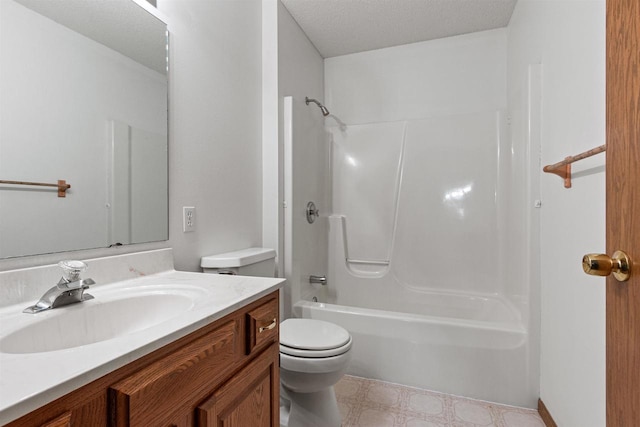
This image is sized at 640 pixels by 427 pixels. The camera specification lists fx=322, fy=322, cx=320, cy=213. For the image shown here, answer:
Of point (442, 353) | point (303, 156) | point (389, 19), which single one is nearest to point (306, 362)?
point (442, 353)

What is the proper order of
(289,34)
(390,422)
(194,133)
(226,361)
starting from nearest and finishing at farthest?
(226,361) < (194,133) < (390,422) < (289,34)

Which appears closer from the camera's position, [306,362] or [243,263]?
[306,362]

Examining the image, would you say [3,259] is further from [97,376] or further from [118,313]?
[97,376]

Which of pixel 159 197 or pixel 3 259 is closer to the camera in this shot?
pixel 3 259

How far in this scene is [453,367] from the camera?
1.79 metres

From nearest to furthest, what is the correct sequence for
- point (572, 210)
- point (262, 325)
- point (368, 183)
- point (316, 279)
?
point (262, 325), point (572, 210), point (316, 279), point (368, 183)

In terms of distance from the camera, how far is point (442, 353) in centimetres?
181

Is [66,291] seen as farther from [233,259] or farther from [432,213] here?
[432,213]

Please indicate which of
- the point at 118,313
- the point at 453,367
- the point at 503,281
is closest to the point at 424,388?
the point at 453,367

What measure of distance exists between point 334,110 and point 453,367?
216 centimetres

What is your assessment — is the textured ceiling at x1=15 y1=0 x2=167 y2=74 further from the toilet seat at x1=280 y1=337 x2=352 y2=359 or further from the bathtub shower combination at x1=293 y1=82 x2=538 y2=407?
the bathtub shower combination at x1=293 y1=82 x2=538 y2=407

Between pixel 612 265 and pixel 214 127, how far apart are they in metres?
1.54

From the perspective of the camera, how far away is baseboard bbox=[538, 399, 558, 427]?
1.49 metres

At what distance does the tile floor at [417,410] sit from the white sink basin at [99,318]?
1131 mm
